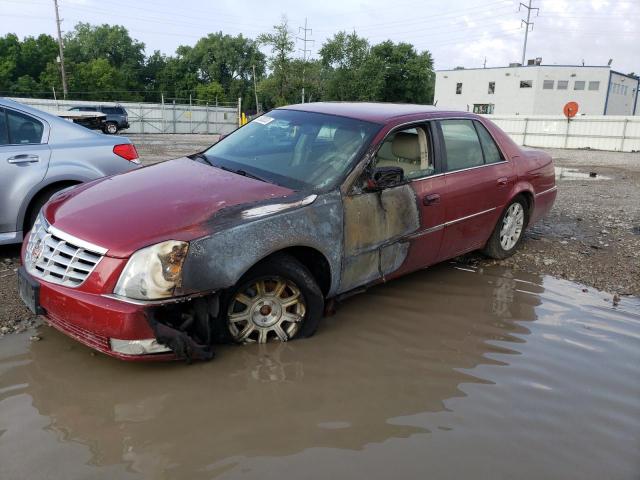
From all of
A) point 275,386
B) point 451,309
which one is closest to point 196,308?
point 275,386

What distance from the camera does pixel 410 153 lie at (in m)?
4.40

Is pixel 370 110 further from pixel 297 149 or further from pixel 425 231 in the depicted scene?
pixel 425 231

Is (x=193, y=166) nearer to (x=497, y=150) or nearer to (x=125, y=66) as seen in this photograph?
(x=497, y=150)

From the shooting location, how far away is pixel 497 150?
5.18m

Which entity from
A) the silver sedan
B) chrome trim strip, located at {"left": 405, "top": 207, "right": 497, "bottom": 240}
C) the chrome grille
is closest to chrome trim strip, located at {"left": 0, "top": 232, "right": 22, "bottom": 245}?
the silver sedan

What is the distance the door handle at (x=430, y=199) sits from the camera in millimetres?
4191

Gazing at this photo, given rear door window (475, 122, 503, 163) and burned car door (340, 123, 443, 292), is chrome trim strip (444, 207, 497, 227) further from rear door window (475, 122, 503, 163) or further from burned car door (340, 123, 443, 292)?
rear door window (475, 122, 503, 163)

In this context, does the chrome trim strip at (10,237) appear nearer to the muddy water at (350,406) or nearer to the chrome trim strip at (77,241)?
the muddy water at (350,406)

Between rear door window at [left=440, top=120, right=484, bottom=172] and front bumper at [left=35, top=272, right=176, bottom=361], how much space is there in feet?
9.23

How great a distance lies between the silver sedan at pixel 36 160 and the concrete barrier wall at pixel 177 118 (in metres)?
33.2

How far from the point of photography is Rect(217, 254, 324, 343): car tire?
3213 mm

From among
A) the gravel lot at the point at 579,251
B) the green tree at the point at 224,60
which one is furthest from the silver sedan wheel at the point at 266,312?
the green tree at the point at 224,60

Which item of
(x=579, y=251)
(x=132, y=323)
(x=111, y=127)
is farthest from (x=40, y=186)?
(x=111, y=127)

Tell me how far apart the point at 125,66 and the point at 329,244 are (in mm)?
86794
